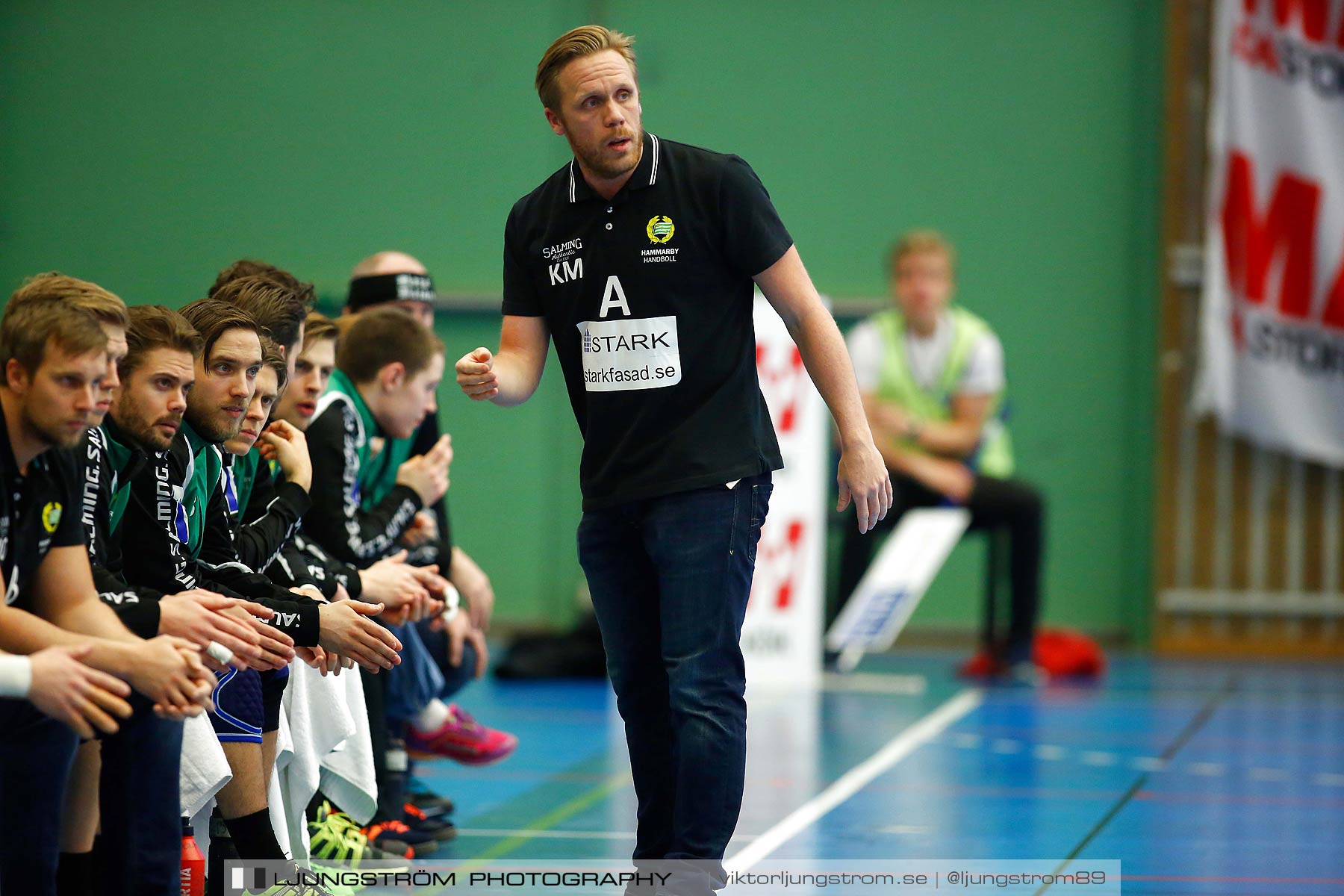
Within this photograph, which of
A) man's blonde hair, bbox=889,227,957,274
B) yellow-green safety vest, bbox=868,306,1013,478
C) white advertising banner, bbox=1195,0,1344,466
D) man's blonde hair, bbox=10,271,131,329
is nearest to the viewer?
man's blonde hair, bbox=10,271,131,329

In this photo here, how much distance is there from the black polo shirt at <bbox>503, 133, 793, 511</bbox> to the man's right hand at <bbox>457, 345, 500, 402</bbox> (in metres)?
0.18

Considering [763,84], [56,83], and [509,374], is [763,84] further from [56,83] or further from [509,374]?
[509,374]

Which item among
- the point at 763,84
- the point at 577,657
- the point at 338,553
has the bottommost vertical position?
the point at 577,657

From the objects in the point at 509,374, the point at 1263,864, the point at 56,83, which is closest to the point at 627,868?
the point at 509,374

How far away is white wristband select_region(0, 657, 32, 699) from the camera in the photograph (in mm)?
2279

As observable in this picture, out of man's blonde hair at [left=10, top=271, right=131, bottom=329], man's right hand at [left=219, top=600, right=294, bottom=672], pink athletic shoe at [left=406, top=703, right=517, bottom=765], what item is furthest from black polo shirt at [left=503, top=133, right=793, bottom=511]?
pink athletic shoe at [left=406, top=703, right=517, bottom=765]

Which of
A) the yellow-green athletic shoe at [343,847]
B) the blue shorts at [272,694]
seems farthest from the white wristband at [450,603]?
the blue shorts at [272,694]

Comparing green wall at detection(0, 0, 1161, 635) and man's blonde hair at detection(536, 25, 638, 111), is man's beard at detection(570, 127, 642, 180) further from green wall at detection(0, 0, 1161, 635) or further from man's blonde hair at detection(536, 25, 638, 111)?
green wall at detection(0, 0, 1161, 635)

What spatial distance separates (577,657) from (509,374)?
461cm

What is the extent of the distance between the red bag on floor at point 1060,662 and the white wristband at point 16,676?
5777mm

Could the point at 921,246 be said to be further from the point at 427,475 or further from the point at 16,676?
the point at 16,676

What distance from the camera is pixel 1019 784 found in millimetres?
4840

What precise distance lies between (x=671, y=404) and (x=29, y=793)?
50.4 inches

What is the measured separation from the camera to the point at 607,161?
3.01m
